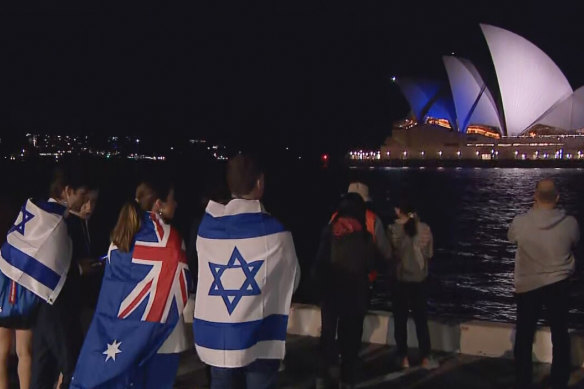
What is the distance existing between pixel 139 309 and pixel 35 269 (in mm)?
702

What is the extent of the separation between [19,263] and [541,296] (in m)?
2.93

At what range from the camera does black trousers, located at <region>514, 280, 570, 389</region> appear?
14.4 ft

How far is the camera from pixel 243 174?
2842mm

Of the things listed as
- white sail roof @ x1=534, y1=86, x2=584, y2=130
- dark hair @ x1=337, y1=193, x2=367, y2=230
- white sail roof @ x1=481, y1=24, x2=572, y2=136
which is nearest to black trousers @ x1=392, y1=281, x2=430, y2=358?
dark hair @ x1=337, y1=193, x2=367, y2=230

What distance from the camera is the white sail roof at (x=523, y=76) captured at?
225ft

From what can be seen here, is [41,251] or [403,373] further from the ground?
[41,251]

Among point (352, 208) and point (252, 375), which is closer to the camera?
point (252, 375)

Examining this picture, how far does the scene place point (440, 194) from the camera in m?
44.5

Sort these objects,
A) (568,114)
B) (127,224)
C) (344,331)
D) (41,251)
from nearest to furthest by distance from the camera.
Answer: (127,224)
(41,251)
(344,331)
(568,114)

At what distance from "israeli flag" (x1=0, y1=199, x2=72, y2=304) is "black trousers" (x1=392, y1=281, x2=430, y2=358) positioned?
8.09 feet

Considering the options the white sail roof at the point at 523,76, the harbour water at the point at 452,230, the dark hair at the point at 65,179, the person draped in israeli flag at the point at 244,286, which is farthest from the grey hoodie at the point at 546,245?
the white sail roof at the point at 523,76

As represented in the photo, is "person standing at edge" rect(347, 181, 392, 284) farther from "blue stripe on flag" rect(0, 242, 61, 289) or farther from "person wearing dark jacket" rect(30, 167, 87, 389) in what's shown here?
"blue stripe on flag" rect(0, 242, 61, 289)

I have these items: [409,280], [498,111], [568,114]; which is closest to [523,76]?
[498,111]

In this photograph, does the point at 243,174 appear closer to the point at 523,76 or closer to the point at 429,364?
the point at 429,364
